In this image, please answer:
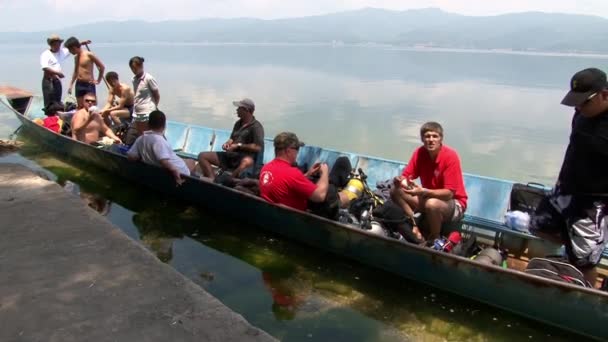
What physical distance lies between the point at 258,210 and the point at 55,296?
2613 mm

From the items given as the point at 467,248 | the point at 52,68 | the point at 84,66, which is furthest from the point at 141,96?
the point at 467,248

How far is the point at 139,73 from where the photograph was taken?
26.7 feet

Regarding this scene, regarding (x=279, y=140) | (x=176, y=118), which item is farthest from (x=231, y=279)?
(x=176, y=118)

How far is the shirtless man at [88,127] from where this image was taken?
8.28 meters

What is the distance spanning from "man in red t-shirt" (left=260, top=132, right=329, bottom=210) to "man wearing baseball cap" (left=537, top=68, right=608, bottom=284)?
215cm

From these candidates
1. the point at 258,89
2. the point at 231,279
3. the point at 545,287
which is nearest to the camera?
the point at 545,287

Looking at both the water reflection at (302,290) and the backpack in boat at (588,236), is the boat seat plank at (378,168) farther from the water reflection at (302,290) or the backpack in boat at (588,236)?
the backpack in boat at (588,236)

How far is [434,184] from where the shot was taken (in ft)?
16.2

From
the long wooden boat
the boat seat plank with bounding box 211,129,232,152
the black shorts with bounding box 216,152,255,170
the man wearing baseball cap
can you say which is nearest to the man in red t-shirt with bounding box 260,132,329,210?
the long wooden boat

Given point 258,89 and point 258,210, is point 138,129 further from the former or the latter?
point 258,89

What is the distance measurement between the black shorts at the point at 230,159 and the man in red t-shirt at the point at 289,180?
1619 millimetres

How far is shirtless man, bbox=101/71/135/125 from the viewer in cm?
878

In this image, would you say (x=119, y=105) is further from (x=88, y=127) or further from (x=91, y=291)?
(x=91, y=291)

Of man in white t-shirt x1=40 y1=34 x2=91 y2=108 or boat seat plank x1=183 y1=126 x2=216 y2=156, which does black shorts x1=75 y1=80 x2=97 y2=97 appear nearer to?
man in white t-shirt x1=40 y1=34 x2=91 y2=108
